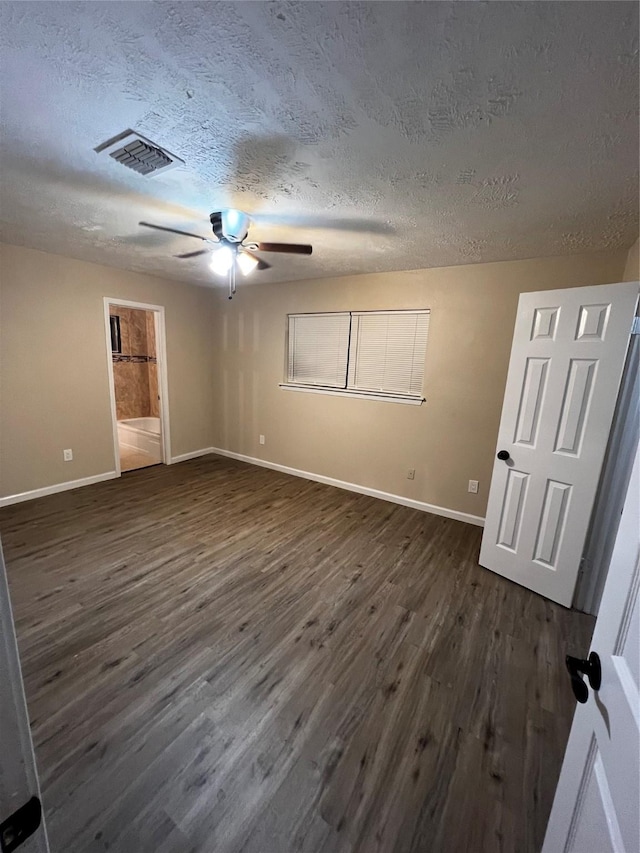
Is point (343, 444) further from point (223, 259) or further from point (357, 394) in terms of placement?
point (223, 259)

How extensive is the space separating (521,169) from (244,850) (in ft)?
9.26

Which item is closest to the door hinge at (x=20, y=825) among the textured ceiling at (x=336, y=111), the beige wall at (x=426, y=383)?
the textured ceiling at (x=336, y=111)

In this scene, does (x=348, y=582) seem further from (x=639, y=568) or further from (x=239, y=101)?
(x=239, y=101)

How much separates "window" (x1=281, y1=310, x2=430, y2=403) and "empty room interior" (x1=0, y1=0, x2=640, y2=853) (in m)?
0.04

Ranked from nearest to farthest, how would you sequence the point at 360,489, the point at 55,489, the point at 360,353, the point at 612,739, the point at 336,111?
the point at 612,739
the point at 336,111
the point at 55,489
the point at 360,353
the point at 360,489

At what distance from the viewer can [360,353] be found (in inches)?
150

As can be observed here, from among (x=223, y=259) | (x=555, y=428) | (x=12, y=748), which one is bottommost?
(x=12, y=748)

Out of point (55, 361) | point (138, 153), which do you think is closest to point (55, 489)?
point (55, 361)

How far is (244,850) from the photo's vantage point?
111cm

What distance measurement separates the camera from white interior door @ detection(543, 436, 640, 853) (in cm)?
59

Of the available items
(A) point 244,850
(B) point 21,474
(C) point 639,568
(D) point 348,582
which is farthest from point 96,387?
(C) point 639,568

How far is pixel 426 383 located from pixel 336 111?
255cm

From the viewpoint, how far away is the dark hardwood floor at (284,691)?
3.90 ft

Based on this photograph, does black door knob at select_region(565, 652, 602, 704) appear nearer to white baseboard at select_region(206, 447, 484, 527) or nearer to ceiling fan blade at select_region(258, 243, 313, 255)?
ceiling fan blade at select_region(258, 243, 313, 255)
